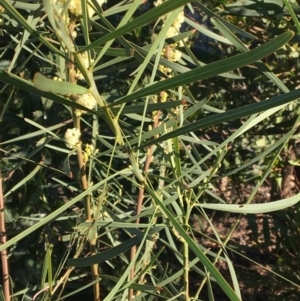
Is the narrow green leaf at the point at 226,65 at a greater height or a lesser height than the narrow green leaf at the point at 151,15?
lesser

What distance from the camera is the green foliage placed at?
0.56 meters

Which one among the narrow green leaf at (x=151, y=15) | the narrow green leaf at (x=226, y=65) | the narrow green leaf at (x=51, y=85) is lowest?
the narrow green leaf at (x=226, y=65)

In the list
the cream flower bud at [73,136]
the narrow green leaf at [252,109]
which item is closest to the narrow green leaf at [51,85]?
the narrow green leaf at [252,109]

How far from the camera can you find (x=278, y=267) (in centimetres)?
180

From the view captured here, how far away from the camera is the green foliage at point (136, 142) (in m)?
0.56

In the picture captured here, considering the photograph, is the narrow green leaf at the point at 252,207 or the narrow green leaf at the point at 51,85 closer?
the narrow green leaf at the point at 51,85

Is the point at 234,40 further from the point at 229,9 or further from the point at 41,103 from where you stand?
the point at 41,103

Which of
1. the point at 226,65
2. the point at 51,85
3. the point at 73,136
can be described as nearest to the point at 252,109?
the point at 226,65

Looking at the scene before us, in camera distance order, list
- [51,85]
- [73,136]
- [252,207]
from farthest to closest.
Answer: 1. [73,136]
2. [252,207]
3. [51,85]

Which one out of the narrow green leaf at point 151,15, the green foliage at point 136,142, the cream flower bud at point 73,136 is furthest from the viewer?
the cream flower bud at point 73,136

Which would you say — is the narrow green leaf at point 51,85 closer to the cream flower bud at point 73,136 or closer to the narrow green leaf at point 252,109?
the narrow green leaf at point 252,109

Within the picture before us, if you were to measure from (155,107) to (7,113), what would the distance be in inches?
29.4

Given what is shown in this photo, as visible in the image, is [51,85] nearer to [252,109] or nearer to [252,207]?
[252,109]

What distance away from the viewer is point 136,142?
2.43 feet
